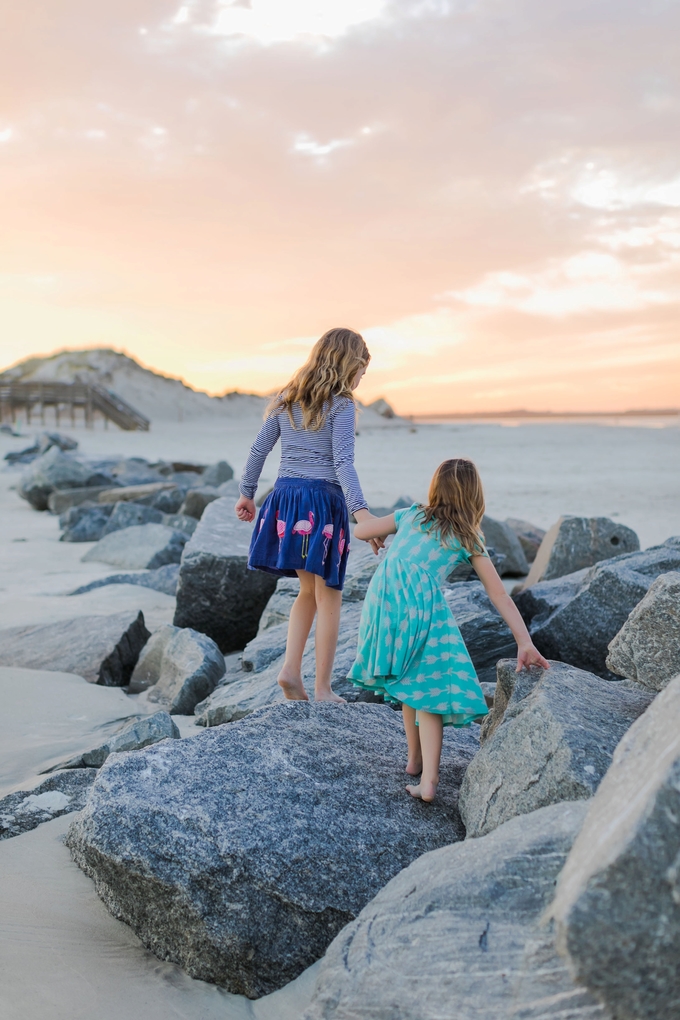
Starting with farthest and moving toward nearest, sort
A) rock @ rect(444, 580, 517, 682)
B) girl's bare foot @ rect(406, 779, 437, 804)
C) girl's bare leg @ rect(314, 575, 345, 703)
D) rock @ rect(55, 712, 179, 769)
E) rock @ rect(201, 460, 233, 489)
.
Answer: rock @ rect(201, 460, 233, 489), rock @ rect(444, 580, 517, 682), girl's bare leg @ rect(314, 575, 345, 703), rock @ rect(55, 712, 179, 769), girl's bare foot @ rect(406, 779, 437, 804)

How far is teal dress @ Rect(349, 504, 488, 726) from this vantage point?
111 inches

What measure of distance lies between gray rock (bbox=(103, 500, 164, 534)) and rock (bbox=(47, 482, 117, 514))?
224cm

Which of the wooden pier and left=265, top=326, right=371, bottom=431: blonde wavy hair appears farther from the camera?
the wooden pier

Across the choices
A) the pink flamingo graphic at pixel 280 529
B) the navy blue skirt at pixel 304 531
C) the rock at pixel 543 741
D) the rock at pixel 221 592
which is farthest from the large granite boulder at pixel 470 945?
the rock at pixel 221 592

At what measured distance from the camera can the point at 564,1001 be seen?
145 centimetres

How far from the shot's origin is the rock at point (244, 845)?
232cm

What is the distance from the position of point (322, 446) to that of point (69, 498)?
9699 millimetres

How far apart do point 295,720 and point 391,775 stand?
40 cm

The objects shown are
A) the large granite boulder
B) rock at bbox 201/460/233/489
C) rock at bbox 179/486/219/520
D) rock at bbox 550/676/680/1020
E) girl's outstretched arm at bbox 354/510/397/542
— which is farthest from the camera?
rock at bbox 201/460/233/489

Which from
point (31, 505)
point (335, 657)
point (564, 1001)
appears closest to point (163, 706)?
point (335, 657)

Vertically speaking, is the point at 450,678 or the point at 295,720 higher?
the point at 450,678

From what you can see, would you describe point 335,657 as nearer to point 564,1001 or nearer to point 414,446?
point 564,1001

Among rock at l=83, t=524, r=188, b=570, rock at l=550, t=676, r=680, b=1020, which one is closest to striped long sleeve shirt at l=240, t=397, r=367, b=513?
rock at l=550, t=676, r=680, b=1020

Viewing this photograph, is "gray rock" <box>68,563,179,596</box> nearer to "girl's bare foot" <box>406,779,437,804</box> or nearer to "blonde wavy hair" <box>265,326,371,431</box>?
"blonde wavy hair" <box>265,326,371,431</box>
